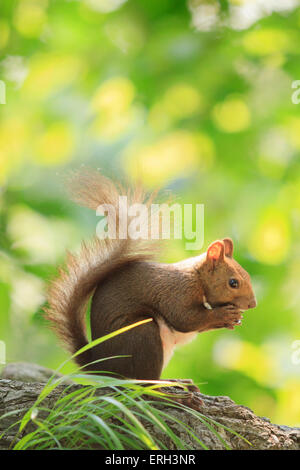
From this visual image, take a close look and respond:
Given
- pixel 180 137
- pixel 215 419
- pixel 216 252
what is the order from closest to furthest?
pixel 215 419 → pixel 216 252 → pixel 180 137

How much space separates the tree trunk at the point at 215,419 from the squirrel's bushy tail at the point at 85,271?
0.15 m

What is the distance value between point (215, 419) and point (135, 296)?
0.35 meters

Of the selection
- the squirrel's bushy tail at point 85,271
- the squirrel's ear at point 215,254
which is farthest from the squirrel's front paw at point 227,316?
the squirrel's bushy tail at point 85,271

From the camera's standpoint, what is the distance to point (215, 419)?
1.32m

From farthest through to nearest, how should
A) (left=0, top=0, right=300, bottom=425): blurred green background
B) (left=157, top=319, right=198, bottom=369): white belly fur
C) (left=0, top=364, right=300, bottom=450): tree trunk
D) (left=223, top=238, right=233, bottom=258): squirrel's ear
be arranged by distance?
(left=0, top=0, right=300, bottom=425): blurred green background → (left=223, top=238, right=233, bottom=258): squirrel's ear → (left=157, top=319, right=198, bottom=369): white belly fur → (left=0, top=364, right=300, bottom=450): tree trunk

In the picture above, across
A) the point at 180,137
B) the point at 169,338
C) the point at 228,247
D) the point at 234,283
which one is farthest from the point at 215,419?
the point at 180,137

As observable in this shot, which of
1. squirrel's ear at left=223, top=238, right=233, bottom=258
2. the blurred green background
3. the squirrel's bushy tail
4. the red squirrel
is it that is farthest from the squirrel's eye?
the blurred green background

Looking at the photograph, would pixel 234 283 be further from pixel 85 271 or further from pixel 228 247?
pixel 85 271

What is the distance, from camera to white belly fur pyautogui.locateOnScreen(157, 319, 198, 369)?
1366mm

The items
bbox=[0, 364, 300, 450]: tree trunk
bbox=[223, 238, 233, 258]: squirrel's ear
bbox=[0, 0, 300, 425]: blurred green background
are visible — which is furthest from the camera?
bbox=[0, 0, 300, 425]: blurred green background

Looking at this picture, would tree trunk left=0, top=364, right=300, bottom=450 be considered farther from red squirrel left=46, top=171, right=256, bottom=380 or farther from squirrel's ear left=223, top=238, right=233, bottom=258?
squirrel's ear left=223, top=238, right=233, bottom=258

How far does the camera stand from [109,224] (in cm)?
145

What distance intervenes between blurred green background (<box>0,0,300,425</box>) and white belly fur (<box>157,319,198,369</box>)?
96 centimetres
